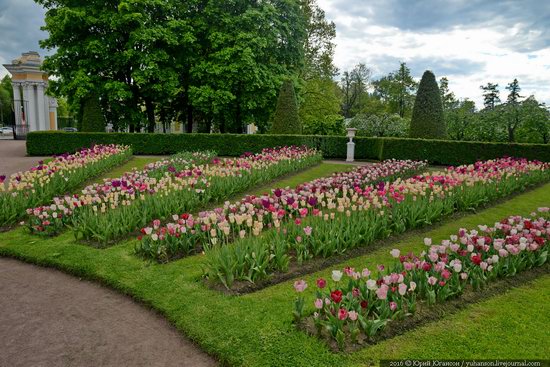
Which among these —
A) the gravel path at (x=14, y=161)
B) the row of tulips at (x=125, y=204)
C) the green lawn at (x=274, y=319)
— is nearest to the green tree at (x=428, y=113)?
the row of tulips at (x=125, y=204)

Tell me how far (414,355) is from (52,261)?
5096 mm

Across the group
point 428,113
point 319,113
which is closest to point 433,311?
point 428,113

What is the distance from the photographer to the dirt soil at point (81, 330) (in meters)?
3.55

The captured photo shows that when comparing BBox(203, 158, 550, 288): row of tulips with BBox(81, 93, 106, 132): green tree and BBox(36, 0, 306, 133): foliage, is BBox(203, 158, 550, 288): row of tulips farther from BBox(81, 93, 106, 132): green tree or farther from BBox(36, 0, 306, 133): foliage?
BBox(81, 93, 106, 132): green tree

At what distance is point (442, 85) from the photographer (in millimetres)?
60500

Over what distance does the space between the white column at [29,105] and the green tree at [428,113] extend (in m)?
34.9

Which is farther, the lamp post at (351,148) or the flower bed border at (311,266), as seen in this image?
the lamp post at (351,148)

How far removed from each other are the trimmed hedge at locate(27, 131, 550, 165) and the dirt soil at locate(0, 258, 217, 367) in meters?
15.4

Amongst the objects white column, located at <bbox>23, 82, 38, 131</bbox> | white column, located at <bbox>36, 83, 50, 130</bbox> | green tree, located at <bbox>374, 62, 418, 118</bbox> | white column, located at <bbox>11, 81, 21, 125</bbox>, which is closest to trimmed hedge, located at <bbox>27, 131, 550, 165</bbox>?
white column, located at <bbox>36, 83, 50, 130</bbox>

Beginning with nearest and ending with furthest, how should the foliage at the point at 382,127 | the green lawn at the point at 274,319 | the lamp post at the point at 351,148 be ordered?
the green lawn at the point at 274,319 < the lamp post at the point at 351,148 < the foliage at the point at 382,127

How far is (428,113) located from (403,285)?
1791 cm

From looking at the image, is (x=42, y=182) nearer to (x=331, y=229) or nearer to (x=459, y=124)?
(x=331, y=229)

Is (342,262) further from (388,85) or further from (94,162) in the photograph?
(388,85)

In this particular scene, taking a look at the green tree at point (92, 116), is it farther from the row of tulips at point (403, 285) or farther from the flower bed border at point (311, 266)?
the row of tulips at point (403, 285)
